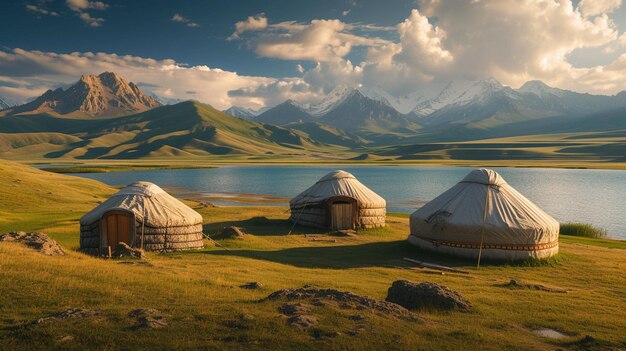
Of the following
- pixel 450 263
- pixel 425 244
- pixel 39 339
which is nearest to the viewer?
pixel 39 339

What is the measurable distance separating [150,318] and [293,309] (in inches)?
121

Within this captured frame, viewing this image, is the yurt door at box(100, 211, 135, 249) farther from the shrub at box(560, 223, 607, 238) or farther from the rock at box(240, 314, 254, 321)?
the shrub at box(560, 223, 607, 238)

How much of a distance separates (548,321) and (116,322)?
10678 millimetres

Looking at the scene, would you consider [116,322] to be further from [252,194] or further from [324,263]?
[252,194]

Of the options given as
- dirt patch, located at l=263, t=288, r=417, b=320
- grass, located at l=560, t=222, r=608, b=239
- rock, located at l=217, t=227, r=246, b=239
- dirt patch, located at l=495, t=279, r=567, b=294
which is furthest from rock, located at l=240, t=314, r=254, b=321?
grass, located at l=560, t=222, r=608, b=239

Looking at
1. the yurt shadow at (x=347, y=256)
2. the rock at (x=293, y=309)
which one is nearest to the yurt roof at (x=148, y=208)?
the yurt shadow at (x=347, y=256)

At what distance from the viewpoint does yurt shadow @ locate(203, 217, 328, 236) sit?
28.5m

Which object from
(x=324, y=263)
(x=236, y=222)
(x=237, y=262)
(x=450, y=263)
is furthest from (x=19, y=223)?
(x=450, y=263)

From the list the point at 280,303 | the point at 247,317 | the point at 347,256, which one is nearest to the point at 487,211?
the point at 347,256

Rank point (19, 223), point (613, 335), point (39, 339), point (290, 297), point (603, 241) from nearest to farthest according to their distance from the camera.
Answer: point (39, 339)
point (613, 335)
point (290, 297)
point (19, 223)
point (603, 241)

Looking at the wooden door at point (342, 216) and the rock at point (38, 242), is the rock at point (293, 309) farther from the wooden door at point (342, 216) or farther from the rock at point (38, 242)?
the wooden door at point (342, 216)

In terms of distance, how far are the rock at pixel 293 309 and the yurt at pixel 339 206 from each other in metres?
19.7

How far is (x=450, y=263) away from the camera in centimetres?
2056

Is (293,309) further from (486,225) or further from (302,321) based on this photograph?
(486,225)
